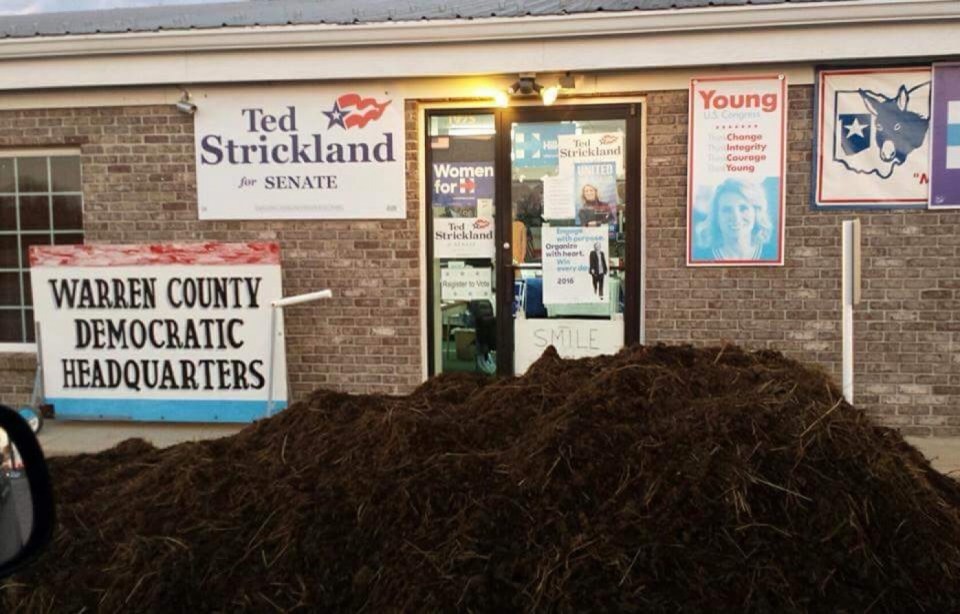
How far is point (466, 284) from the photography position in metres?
7.45

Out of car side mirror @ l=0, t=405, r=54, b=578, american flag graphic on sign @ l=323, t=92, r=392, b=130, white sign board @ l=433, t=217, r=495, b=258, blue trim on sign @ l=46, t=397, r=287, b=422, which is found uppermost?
american flag graphic on sign @ l=323, t=92, r=392, b=130

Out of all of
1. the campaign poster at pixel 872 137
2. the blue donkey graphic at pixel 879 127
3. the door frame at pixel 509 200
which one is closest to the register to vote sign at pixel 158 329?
the door frame at pixel 509 200

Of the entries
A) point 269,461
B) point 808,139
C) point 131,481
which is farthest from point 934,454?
point 131,481

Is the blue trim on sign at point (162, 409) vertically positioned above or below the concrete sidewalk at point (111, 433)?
above

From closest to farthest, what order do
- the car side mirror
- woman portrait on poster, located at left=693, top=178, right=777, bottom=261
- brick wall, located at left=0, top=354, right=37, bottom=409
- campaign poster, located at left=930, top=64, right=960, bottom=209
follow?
the car side mirror → campaign poster, located at left=930, top=64, right=960, bottom=209 → woman portrait on poster, located at left=693, top=178, right=777, bottom=261 → brick wall, located at left=0, top=354, right=37, bottom=409

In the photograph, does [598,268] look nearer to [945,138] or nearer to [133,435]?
[945,138]

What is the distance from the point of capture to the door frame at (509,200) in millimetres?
7098

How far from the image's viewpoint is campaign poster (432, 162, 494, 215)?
7.34 meters

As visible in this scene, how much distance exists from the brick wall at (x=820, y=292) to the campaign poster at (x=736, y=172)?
89 mm

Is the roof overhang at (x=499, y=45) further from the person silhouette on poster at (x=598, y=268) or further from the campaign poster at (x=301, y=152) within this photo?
the person silhouette on poster at (x=598, y=268)

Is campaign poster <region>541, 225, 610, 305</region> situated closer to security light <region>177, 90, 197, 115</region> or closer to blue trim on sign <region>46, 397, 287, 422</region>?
blue trim on sign <region>46, 397, 287, 422</region>

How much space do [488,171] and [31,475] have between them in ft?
19.0

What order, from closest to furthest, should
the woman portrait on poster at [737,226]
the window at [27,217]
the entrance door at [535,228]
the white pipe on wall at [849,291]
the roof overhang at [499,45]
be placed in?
the white pipe on wall at [849,291] < the roof overhang at [499,45] < the woman portrait on poster at [737,226] < the entrance door at [535,228] < the window at [27,217]

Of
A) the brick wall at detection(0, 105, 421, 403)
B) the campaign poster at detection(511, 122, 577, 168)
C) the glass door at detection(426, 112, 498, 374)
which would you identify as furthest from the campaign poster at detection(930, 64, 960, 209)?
the brick wall at detection(0, 105, 421, 403)
